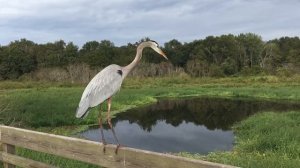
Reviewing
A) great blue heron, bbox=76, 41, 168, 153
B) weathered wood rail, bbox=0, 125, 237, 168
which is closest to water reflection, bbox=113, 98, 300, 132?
weathered wood rail, bbox=0, 125, 237, 168

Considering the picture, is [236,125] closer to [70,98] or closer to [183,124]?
[183,124]

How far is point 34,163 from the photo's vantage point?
540 centimetres

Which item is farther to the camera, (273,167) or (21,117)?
(21,117)

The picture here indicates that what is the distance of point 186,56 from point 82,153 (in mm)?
67817

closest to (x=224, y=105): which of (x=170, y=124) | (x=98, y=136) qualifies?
(x=170, y=124)

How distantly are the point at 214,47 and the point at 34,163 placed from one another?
217 feet

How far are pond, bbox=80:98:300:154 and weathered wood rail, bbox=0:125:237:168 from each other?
9.43 m

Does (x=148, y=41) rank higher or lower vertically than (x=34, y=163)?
higher

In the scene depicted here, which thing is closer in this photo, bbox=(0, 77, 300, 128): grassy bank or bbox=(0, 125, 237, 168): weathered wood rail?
bbox=(0, 125, 237, 168): weathered wood rail

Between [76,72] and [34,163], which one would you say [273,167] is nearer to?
[34,163]

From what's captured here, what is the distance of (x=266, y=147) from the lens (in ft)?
40.2

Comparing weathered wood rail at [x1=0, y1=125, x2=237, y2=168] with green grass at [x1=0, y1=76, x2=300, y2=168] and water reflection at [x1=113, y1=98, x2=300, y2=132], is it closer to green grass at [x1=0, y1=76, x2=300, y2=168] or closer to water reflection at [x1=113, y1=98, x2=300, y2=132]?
green grass at [x1=0, y1=76, x2=300, y2=168]

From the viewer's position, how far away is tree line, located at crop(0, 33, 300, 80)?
62812 millimetres

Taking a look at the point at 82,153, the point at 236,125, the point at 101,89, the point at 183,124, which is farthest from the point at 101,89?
the point at 183,124
